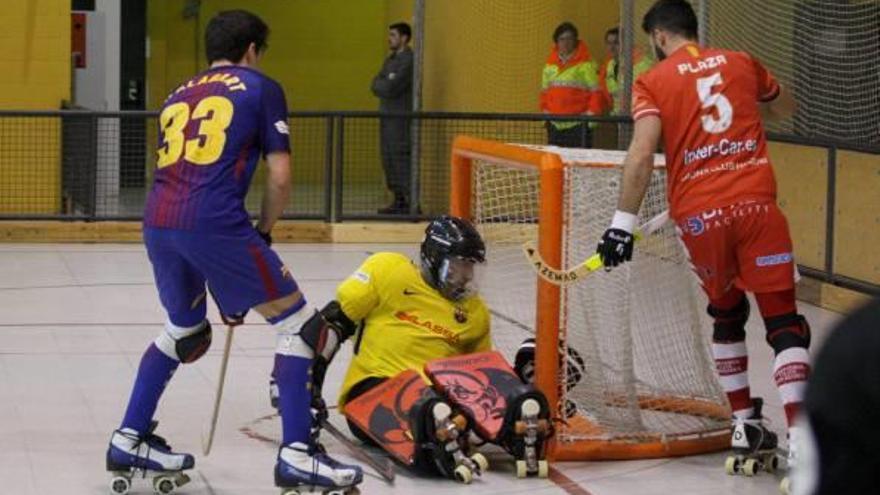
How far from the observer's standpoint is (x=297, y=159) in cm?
1307

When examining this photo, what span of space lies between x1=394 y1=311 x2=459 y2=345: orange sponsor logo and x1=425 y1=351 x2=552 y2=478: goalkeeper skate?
0.68 ft

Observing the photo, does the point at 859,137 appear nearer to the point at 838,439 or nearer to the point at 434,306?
the point at 434,306

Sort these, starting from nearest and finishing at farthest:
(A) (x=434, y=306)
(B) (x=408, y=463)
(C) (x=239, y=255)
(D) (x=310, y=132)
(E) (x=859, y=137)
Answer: (C) (x=239, y=255), (B) (x=408, y=463), (A) (x=434, y=306), (E) (x=859, y=137), (D) (x=310, y=132)

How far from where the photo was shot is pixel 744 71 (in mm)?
5871

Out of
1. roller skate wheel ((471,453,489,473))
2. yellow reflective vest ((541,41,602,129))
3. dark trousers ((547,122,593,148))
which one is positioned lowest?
roller skate wheel ((471,453,489,473))

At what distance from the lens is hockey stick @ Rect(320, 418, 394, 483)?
576 centimetres

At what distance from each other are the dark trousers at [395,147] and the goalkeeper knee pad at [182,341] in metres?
7.60

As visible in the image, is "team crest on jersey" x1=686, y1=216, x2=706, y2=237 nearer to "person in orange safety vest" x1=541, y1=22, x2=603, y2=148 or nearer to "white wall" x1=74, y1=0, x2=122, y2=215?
"person in orange safety vest" x1=541, y1=22, x2=603, y2=148

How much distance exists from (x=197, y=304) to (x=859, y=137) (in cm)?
588

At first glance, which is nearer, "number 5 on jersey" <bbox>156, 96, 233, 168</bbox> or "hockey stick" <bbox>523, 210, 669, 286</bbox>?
"number 5 on jersey" <bbox>156, 96, 233, 168</bbox>

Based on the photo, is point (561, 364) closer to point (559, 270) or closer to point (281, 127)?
point (559, 270)

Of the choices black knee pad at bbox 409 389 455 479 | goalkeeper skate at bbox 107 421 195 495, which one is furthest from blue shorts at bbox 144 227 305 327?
black knee pad at bbox 409 389 455 479

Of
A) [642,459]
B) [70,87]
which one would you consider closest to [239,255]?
[642,459]

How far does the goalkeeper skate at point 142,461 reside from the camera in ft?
17.6
